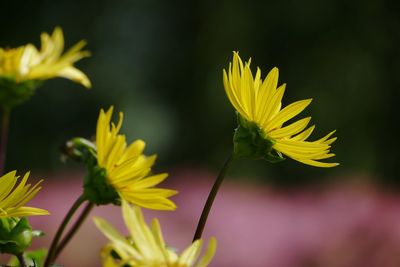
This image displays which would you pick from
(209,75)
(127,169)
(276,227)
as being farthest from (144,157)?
(209,75)

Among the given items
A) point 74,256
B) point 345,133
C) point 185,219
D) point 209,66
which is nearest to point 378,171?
point 345,133

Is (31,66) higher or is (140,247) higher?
(31,66)

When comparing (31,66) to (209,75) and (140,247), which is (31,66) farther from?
(209,75)

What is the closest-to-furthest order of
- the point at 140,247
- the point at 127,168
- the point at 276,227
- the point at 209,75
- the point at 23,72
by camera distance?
the point at 140,247, the point at 127,168, the point at 23,72, the point at 276,227, the point at 209,75

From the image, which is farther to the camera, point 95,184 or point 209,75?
point 209,75

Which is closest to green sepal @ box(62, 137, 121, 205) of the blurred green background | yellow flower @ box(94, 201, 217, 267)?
yellow flower @ box(94, 201, 217, 267)

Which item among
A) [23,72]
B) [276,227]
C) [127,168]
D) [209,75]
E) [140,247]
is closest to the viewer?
[140,247]

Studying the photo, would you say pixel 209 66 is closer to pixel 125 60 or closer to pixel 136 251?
pixel 125 60

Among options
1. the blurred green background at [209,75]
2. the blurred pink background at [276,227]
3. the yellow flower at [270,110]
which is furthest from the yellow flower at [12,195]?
the blurred green background at [209,75]
